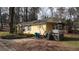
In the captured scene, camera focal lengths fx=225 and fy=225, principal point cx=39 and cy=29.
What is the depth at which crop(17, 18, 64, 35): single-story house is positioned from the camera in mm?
2928

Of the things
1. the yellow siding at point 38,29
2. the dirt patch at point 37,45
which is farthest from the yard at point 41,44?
the yellow siding at point 38,29

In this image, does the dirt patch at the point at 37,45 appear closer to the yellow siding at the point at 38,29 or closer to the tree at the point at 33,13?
the yellow siding at the point at 38,29

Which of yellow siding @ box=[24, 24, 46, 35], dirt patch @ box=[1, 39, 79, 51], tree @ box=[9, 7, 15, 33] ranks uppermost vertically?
tree @ box=[9, 7, 15, 33]

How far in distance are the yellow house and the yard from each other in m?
0.12

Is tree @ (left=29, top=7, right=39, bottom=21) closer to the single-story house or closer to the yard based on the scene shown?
the single-story house

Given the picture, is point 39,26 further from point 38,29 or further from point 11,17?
point 11,17

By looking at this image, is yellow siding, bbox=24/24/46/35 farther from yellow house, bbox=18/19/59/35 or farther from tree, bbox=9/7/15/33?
tree, bbox=9/7/15/33

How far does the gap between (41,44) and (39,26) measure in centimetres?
24

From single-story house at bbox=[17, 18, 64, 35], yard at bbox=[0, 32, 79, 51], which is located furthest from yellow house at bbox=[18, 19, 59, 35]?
yard at bbox=[0, 32, 79, 51]

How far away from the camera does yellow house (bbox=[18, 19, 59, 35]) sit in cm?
293

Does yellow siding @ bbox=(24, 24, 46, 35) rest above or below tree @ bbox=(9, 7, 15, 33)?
below

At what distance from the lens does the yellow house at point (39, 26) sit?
293 cm
